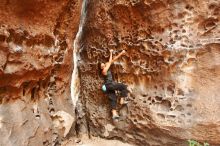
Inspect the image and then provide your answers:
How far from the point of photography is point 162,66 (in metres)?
4.48

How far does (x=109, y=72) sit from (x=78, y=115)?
0.95 metres

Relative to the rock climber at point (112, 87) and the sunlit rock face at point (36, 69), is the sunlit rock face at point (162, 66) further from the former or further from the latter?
the sunlit rock face at point (36, 69)

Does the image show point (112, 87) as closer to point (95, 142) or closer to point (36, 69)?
point (95, 142)

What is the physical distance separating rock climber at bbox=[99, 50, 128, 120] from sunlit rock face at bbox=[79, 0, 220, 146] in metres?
0.11

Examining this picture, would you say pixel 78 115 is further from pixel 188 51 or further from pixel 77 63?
pixel 188 51

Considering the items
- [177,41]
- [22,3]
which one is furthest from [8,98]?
[177,41]

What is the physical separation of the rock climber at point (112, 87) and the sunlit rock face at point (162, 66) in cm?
11

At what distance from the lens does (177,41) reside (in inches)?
172

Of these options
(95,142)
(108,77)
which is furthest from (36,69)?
(95,142)

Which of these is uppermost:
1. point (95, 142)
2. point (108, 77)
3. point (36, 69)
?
point (36, 69)

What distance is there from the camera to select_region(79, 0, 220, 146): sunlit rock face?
4.23 meters

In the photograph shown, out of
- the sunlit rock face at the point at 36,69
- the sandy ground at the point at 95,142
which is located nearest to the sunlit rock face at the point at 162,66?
the sandy ground at the point at 95,142

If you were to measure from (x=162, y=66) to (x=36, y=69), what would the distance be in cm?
174

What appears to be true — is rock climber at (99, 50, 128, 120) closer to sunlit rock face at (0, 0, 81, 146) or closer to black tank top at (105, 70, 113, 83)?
black tank top at (105, 70, 113, 83)
